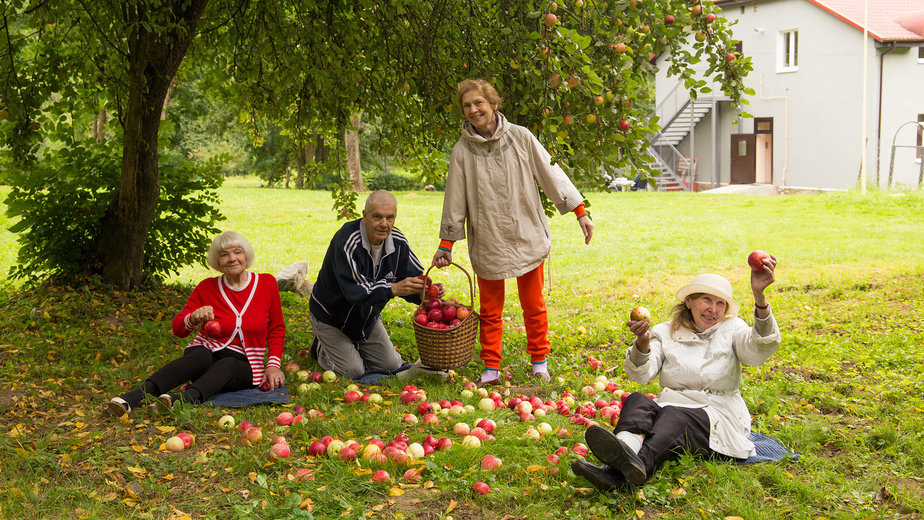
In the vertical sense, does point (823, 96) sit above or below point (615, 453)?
above

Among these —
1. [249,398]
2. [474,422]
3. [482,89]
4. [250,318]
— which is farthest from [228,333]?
[482,89]

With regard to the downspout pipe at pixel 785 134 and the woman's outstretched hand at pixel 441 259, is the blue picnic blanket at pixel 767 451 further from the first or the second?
the downspout pipe at pixel 785 134

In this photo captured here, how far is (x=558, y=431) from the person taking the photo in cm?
418

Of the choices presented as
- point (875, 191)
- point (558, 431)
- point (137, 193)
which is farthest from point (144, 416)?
point (875, 191)

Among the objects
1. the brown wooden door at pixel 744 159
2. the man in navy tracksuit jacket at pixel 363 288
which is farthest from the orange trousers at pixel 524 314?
the brown wooden door at pixel 744 159

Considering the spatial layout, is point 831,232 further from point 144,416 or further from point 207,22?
point 144,416

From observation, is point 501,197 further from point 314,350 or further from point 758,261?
point 758,261

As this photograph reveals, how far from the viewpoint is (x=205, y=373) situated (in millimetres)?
4711

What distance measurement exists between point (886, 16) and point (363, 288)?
2165cm

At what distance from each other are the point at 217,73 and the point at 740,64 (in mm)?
5891

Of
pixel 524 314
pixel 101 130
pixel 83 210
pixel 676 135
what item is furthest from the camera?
pixel 676 135

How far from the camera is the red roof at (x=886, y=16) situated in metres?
20.3

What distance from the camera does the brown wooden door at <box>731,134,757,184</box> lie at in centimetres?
2467

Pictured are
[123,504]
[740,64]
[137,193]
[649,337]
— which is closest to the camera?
[123,504]
